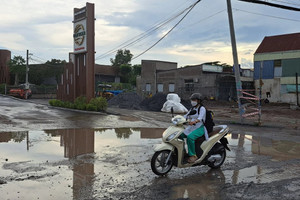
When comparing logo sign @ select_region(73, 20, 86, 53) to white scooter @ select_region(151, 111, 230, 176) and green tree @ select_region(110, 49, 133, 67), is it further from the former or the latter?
green tree @ select_region(110, 49, 133, 67)

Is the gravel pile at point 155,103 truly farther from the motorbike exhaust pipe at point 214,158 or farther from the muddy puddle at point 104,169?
the motorbike exhaust pipe at point 214,158

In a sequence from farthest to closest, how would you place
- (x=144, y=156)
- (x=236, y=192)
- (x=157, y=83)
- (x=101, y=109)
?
(x=157, y=83)
(x=101, y=109)
(x=144, y=156)
(x=236, y=192)

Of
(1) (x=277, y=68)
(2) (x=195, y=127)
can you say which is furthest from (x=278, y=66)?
(2) (x=195, y=127)

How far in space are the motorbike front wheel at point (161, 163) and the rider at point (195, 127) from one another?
428 mm

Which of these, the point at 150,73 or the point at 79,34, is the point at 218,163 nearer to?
the point at 79,34

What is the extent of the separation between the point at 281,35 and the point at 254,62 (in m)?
4.28

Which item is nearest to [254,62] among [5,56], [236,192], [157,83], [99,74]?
[157,83]

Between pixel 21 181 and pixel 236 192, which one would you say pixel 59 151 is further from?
pixel 236 192

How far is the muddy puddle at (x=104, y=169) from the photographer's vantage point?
4.87 metres

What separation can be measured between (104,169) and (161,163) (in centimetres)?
125

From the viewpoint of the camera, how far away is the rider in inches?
234

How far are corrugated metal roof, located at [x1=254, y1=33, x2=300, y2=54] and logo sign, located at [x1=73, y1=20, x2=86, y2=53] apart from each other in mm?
23025

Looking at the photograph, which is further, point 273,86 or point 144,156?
point 273,86

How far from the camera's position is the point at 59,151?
25.9 feet
